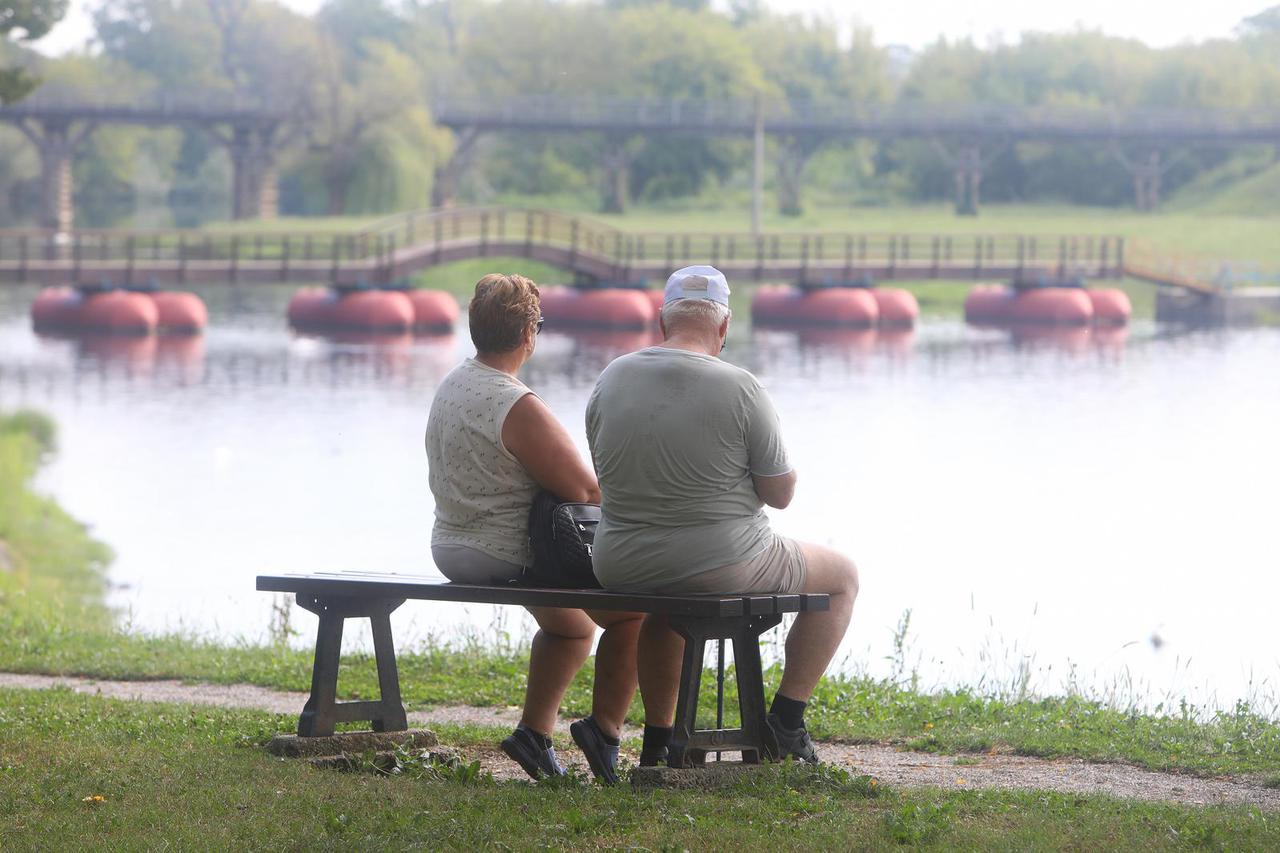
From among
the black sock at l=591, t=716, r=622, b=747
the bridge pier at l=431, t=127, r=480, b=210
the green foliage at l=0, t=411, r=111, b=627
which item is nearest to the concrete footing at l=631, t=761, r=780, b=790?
the black sock at l=591, t=716, r=622, b=747

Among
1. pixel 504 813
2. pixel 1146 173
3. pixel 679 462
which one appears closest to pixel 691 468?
pixel 679 462

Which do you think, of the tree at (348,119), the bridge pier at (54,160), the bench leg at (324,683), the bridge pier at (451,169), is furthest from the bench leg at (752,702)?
the tree at (348,119)

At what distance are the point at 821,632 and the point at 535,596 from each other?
964mm

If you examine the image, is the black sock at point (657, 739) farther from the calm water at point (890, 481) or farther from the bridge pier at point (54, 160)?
the bridge pier at point (54, 160)

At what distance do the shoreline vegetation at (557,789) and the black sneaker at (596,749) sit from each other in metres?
0.25

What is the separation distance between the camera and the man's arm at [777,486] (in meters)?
5.74

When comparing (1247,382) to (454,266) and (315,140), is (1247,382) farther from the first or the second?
(315,140)

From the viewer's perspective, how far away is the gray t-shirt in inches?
224

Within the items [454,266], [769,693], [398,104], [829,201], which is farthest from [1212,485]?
[829,201]

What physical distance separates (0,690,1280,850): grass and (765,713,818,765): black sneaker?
0.28 metres

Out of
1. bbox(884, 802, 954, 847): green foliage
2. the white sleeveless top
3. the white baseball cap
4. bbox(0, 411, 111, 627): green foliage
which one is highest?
the white baseball cap

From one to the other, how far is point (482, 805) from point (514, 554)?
3.12 ft

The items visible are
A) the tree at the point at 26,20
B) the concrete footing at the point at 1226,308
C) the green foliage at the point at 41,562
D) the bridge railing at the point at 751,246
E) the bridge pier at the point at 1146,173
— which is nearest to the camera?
the green foliage at the point at 41,562

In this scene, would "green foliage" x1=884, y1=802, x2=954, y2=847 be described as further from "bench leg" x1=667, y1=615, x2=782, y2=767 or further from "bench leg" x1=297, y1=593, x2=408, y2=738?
"bench leg" x1=297, y1=593, x2=408, y2=738
